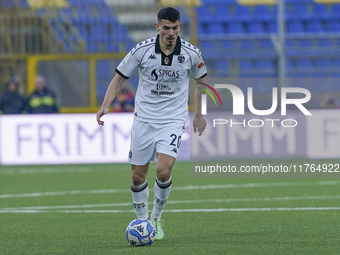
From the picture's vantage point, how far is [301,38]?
17.0 meters

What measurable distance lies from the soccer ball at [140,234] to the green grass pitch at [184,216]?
0.26ft

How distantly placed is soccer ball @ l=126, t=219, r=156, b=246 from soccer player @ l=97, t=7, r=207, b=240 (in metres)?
0.23

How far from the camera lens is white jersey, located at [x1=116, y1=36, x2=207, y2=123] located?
5.90 m

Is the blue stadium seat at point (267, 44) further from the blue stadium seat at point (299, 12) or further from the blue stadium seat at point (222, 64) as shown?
the blue stadium seat at point (299, 12)

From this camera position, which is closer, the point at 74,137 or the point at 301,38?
the point at 74,137

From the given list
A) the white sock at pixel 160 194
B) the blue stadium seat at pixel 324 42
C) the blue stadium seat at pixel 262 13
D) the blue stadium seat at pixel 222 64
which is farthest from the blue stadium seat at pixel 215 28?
the white sock at pixel 160 194

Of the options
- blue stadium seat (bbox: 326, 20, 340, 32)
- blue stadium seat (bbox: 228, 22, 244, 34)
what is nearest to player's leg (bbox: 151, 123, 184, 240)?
blue stadium seat (bbox: 228, 22, 244, 34)

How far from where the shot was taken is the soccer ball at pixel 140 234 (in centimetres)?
562

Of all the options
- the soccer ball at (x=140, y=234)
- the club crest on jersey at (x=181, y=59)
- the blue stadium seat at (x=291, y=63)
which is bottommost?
the soccer ball at (x=140, y=234)

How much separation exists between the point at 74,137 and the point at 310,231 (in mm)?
9316

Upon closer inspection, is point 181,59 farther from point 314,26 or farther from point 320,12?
point 320,12

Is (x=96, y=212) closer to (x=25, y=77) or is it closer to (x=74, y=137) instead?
(x=74, y=137)

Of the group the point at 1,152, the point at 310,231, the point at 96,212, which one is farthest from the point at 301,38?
the point at 310,231

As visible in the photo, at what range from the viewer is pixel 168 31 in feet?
18.9
